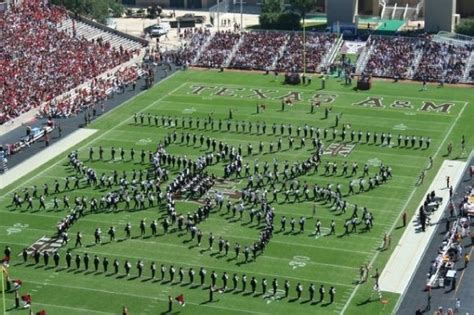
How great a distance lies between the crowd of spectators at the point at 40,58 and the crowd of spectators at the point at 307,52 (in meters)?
12.7

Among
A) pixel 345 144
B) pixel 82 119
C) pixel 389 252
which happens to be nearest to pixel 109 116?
pixel 82 119

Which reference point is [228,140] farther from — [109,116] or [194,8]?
[194,8]

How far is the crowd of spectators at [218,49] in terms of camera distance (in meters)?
87.2

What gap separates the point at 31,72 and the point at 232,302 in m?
38.3

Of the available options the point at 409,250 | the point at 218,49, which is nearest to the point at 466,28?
the point at 218,49

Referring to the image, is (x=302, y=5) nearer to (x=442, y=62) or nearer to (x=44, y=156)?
(x=442, y=62)

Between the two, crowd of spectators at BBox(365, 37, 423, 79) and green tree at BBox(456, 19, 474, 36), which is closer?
crowd of spectators at BBox(365, 37, 423, 79)

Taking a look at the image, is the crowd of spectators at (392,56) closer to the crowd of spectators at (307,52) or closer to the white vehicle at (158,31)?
the crowd of spectators at (307,52)

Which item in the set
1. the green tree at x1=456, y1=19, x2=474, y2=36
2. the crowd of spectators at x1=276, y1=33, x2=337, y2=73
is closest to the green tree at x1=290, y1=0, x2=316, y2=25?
the crowd of spectators at x1=276, y1=33, x2=337, y2=73

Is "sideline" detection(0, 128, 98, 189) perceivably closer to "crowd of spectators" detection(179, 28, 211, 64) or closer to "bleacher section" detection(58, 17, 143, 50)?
"crowd of spectators" detection(179, 28, 211, 64)

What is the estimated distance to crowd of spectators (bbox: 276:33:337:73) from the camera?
278ft

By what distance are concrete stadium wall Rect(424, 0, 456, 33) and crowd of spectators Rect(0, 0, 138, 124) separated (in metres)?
24.9

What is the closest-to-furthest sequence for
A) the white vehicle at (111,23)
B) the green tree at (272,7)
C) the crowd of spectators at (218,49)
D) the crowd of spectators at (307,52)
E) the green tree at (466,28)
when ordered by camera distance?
the crowd of spectators at (307,52), the crowd of spectators at (218,49), the green tree at (466,28), the green tree at (272,7), the white vehicle at (111,23)

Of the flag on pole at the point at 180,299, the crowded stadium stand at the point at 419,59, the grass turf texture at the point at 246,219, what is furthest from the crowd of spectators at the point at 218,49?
the flag on pole at the point at 180,299
